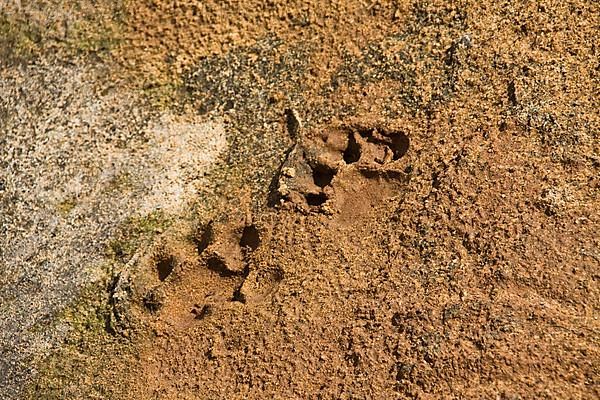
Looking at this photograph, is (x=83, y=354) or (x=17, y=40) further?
(x=17, y=40)

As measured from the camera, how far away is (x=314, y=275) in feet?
8.04

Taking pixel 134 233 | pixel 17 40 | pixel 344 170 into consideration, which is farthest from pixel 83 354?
pixel 17 40

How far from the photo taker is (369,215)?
2484 millimetres

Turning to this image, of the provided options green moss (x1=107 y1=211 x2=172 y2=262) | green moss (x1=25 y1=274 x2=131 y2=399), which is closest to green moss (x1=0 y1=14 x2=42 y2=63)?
green moss (x1=107 y1=211 x2=172 y2=262)

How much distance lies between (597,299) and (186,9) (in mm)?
1877

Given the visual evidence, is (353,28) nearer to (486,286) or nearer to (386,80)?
(386,80)

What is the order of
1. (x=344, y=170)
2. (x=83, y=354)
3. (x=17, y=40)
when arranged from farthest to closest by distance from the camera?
(x=17, y=40)
(x=83, y=354)
(x=344, y=170)

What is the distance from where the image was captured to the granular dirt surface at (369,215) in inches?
87.5

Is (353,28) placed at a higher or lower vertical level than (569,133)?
higher

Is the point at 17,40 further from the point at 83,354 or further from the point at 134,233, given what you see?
the point at 83,354

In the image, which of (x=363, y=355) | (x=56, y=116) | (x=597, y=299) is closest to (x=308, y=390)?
(x=363, y=355)

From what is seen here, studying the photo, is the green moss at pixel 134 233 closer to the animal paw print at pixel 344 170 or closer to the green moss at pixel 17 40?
the animal paw print at pixel 344 170

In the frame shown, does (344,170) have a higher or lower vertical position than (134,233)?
higher

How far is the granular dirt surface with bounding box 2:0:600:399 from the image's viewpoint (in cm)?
222
